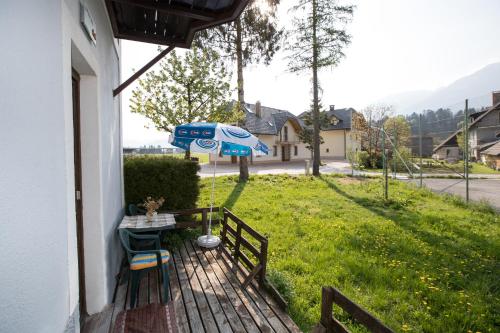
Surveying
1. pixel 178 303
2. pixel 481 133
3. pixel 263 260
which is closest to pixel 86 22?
pixel 178 303

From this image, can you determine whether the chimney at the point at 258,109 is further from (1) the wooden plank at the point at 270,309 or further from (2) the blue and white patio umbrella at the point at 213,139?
(1) the wooden plank at the point at 270,309

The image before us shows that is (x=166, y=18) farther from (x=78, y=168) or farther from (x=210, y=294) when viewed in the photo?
(x=210, y=294)

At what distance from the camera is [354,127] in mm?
30094

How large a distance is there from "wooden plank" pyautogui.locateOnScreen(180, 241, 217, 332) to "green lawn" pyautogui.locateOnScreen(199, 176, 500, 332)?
1.04m

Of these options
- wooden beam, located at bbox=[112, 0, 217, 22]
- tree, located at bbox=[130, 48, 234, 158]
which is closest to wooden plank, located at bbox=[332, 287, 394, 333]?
wooden beam, located at bbox=[112, 0, 217, 22]

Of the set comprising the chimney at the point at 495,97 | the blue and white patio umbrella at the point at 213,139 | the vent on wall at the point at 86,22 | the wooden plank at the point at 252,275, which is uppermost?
the chimney at the point at 495,97

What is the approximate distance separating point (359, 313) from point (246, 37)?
16165 millimetres

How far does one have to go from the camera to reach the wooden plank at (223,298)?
3.05 m

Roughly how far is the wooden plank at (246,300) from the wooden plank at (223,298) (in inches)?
3.6

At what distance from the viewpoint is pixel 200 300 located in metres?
3.54

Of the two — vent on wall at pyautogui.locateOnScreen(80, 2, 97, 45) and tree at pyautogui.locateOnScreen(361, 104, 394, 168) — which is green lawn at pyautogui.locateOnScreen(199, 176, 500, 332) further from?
tree at pyautogui.locateOnScreen(361, 104, 394, 168)

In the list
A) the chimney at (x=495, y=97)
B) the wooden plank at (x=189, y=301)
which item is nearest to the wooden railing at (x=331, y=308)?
the wooden plank at (x=189, y=301)

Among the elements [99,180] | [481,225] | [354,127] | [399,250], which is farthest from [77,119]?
[354,127]

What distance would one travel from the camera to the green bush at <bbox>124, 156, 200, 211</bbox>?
5907 millimetres
